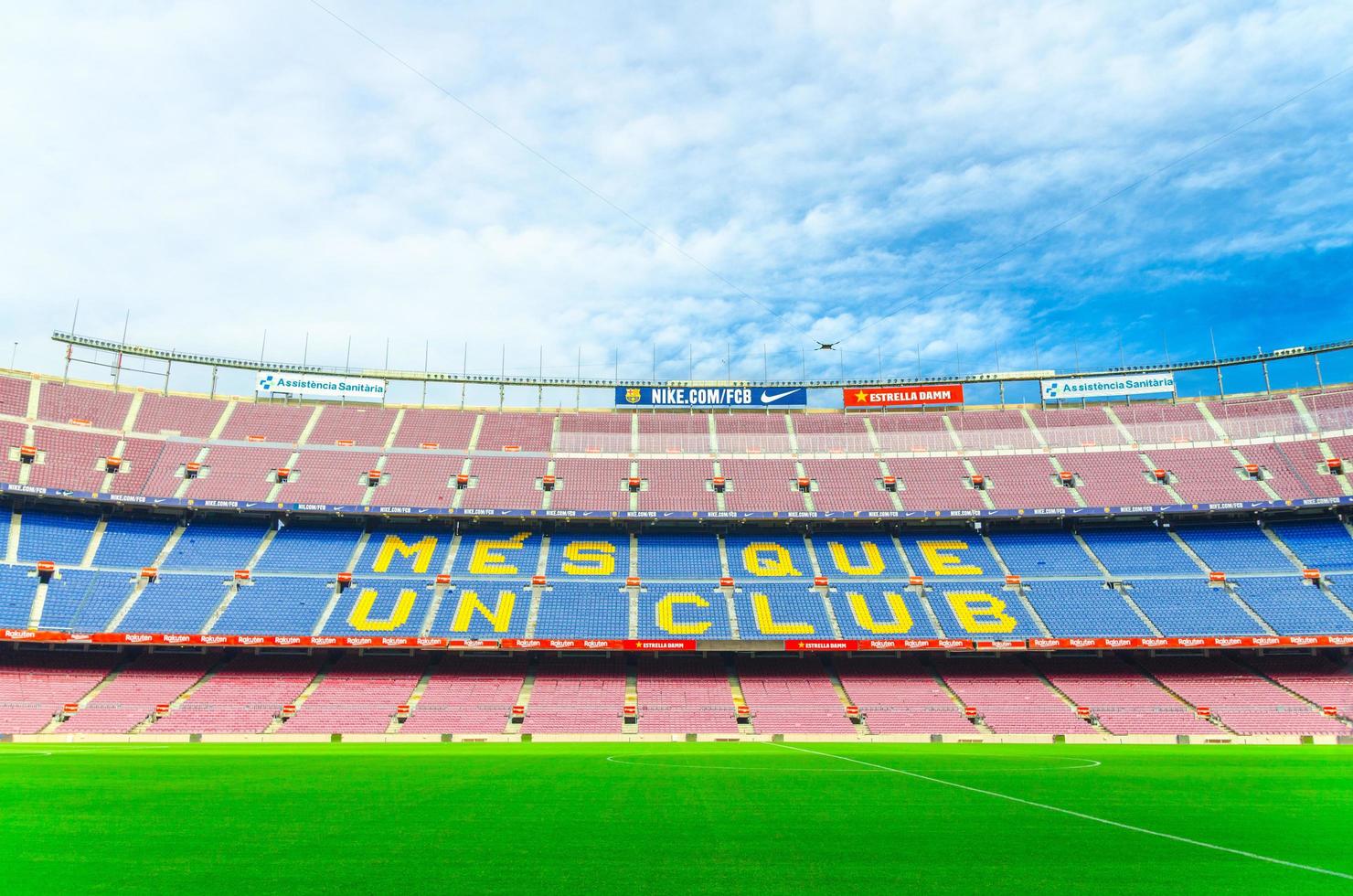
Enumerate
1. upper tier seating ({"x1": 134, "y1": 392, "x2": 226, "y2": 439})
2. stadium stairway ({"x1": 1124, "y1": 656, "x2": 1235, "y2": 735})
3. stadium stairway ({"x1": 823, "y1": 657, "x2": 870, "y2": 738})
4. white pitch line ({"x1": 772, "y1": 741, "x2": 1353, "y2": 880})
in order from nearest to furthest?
white pitch line ({"x1": 772, "y1": 741, "x2": 1353, "y2": 880}) < stadium stairway ({"x1": 1124, "y1": 656, "x2": 1235, "y2": 735}) < stadium stairway ({"x1": 823, "y1": 657, "x2": 870, "y2": 738}) < upper tier seating ({"x1": 134, "y1": 392, "x2": 226, "y2": 439})

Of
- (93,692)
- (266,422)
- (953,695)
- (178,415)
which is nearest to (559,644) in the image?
(953,695)

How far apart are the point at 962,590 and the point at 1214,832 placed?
Result: 3872cm

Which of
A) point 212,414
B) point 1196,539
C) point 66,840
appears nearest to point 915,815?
point 66,840

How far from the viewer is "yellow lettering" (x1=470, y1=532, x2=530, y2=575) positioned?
2048 inches

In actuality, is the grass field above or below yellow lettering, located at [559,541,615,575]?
below

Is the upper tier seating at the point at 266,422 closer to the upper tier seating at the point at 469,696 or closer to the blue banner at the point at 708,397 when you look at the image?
the upper tier seating at the point at 469,696

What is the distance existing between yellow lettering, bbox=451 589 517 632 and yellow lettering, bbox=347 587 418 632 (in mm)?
2910

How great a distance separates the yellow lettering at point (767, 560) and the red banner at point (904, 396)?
18128 mm

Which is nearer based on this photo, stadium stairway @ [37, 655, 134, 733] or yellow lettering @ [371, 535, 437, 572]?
stadium stairway @ [37, 655, 134, 733]

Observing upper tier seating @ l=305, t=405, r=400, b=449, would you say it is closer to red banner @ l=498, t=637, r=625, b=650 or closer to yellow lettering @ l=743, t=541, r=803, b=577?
red banner @ l=498, t=637, r=625, b=650

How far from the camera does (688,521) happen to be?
5750 centimetres

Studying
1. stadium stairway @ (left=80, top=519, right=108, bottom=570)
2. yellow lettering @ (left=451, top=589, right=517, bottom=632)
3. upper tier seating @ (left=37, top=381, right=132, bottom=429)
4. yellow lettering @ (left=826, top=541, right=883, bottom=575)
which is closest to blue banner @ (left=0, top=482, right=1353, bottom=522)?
stadium stairway @ (left=80, top=519, right=108, bottom=570)

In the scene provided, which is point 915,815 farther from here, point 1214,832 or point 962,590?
point 962,590

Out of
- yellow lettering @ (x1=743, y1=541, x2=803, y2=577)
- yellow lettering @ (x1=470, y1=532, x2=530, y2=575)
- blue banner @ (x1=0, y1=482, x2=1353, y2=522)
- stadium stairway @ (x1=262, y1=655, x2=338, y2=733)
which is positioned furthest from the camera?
yellow lettering @ (x1=743, y1=541, x2=803, y2=577)
